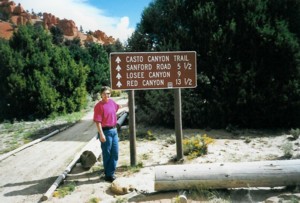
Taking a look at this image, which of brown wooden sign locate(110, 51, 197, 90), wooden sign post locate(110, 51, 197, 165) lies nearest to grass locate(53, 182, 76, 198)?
wooden sign post locate(110, 51, 197, 165)

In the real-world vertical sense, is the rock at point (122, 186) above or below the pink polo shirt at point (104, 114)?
below

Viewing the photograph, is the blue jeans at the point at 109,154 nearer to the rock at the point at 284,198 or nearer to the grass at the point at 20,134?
the rock at the point at 284,198

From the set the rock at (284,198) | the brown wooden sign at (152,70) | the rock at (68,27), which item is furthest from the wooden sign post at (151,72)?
the rock at (68,27)

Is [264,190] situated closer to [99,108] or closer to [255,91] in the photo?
[99,108]

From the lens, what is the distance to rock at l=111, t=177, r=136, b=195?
726cm

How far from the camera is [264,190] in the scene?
22.8 ft

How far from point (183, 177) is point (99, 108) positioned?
2687 millimetres

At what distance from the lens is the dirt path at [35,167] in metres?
7.92

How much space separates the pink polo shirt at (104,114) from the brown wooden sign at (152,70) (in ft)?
2.96

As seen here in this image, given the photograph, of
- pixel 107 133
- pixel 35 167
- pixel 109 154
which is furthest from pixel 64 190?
pixel 35 167

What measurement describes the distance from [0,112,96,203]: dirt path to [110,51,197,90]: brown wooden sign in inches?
127

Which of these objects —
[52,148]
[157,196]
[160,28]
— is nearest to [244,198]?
[157,196]

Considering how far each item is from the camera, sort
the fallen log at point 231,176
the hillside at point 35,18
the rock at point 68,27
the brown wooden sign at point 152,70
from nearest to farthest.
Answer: the fallen log at point 231,176, the brown wooden sign at point 152,70, the hillside at point 35,18, the rock at point 68,27

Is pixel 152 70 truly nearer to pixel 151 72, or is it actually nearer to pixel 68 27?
pixel 151 72
